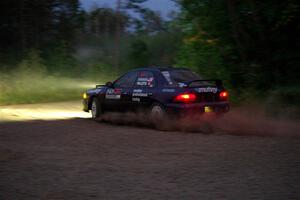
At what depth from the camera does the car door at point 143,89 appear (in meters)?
13.6

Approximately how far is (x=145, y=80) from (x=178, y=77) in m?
0.90

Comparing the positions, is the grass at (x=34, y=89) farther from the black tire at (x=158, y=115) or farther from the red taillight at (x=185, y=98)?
the red taillight at (x=185, y=98)

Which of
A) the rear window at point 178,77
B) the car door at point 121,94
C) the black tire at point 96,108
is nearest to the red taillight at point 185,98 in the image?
the rear window at point 178,77

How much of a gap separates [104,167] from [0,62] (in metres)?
26.5

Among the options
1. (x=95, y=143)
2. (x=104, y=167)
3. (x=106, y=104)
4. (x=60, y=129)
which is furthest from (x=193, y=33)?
(x=104, y=167)

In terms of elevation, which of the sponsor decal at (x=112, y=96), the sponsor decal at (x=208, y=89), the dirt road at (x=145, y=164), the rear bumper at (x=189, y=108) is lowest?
the dirt road at (x=145, y=164)

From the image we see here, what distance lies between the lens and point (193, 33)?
20203mm

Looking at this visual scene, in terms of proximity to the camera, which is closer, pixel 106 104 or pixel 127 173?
pixel 127 173

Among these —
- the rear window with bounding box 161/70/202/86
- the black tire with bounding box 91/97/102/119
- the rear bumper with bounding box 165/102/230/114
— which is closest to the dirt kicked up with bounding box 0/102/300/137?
the rear bumper with bounding box 165/102/230/114

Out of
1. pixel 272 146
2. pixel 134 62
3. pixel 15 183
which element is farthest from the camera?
pixel 134 62

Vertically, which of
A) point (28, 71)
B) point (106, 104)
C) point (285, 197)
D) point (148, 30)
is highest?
point (148, 30)

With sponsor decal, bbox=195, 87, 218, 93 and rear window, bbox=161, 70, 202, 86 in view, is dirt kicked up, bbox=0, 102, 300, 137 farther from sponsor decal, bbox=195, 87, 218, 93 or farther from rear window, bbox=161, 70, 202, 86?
rear window, bbox=161, 70, 202, 86

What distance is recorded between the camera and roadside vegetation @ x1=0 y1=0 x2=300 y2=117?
57.5ft

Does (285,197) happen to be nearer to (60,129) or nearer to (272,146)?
(272,146)
